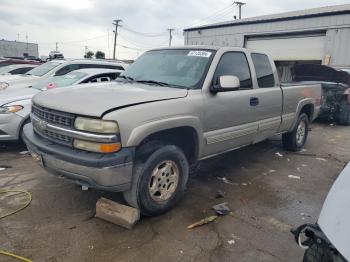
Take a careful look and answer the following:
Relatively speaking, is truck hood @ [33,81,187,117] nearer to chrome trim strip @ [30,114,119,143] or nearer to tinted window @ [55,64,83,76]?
chrome trim strip @ [30,114,119,143]

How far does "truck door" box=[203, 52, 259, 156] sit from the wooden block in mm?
1222

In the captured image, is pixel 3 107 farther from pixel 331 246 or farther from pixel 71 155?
pixel 331 246

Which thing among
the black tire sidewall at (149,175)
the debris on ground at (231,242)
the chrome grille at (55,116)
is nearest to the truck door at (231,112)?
the black tire sidewall at (149,175)

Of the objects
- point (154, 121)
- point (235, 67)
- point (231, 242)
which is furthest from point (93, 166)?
point (235, 67)

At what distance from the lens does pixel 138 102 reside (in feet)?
11.0

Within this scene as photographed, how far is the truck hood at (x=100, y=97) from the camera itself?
126 inches

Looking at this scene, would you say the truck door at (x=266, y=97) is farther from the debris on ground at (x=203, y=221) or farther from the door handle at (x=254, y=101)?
the debris on ground at (x=203, y=221)

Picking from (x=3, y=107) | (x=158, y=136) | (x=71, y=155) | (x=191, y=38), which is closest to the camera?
(x=71, y=155)

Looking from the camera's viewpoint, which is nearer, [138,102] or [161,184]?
[138,102]

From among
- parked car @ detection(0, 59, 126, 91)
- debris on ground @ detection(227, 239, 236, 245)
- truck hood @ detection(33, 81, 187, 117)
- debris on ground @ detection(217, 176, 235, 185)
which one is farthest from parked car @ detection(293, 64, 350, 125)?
debris on ground @ detection(227, 239, 236, 245)

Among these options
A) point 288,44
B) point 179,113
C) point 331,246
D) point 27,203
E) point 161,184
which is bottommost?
point 27,203

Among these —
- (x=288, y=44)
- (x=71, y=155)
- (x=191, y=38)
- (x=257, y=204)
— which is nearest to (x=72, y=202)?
(x=71, y=155)

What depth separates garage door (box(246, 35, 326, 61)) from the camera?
18.0 meters

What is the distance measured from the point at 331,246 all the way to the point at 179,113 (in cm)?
221
